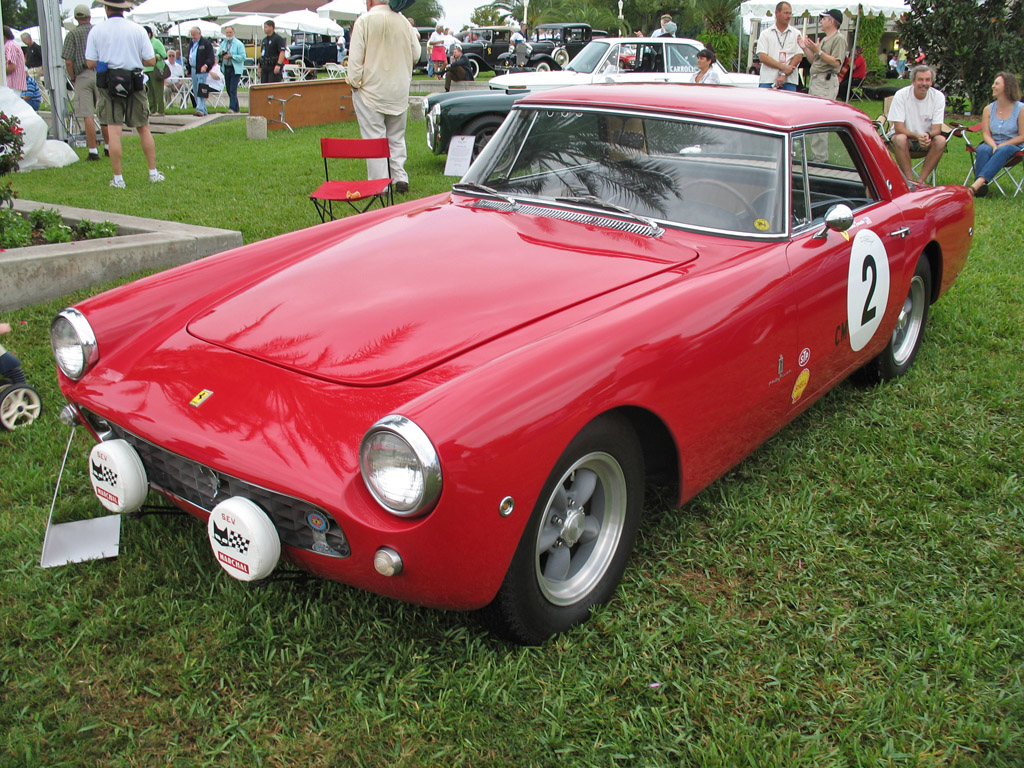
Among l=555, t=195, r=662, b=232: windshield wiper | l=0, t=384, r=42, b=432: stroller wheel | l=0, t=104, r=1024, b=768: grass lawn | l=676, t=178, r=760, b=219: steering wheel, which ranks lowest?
l=0, t=104, r=1024, b=768: grass lawn

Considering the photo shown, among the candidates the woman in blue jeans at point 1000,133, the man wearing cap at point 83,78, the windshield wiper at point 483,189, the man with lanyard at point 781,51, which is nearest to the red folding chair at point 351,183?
the windshield wiper at point 483,189

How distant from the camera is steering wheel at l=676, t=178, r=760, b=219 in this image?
3.11 metres

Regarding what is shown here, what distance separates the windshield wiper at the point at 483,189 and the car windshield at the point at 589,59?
28.3 feet

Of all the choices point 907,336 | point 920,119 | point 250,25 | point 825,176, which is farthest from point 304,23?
point 825,176

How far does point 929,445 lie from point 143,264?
458 centimetres

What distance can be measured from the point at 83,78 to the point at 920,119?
9.38 metres

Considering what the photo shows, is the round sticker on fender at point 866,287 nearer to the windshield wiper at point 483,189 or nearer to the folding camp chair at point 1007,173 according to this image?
the windshield wiper at point 483,189

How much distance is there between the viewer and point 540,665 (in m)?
2.30

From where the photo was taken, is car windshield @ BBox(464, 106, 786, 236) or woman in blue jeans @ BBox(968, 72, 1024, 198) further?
woman in blue jeans @ BBox(968, 72, 1024, 198)

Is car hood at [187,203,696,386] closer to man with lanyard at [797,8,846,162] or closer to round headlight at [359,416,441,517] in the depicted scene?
round headlight at [359,416,441,517]

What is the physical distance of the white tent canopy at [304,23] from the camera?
24.1m

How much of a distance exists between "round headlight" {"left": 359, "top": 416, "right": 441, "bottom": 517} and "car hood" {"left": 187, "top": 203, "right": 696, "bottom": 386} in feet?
1.12

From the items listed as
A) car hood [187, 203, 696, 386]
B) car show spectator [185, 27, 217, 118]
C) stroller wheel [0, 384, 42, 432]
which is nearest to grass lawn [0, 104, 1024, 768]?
stroller wheel [0, 384, 42, 432]

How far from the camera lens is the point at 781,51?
396 inches
